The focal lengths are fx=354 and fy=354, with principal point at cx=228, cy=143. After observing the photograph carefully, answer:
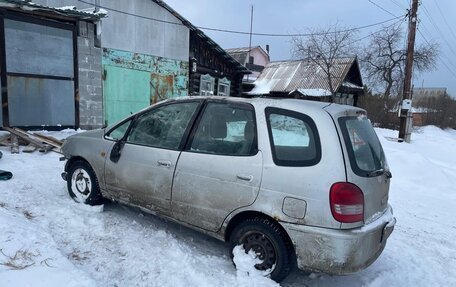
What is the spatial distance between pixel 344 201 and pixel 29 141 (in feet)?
23.7

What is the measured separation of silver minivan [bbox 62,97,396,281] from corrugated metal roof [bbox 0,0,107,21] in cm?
556

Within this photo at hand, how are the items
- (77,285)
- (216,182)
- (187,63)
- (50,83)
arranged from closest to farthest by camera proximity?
(77,285) → (216,182) → (50,83) → (187,63)

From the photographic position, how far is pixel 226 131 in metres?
3.59

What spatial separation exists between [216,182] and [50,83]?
7737 millimetres

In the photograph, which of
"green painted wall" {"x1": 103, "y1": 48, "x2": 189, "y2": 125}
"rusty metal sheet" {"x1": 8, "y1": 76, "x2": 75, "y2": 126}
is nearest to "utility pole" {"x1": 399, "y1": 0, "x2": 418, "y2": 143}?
"green painted wall" {"x1": 103, "y1": 48, "x2": 189, "y2": 125}

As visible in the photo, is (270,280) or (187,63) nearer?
(270,280)

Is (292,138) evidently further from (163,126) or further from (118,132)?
(118,132)

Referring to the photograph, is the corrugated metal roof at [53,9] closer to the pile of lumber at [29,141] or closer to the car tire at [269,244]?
the pile of lumber at [29,141]

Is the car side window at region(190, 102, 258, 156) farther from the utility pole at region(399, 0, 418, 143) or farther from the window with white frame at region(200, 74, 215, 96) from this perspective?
the utility pole at region(399, 0, 418, 143)

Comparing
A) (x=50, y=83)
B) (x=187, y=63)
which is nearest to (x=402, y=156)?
(x=187, y=63)

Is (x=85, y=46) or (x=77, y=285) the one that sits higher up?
(x=85, y=46)

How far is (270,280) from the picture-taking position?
309 cm

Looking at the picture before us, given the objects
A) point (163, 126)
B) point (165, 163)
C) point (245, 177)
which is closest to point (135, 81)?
point (163, 126)

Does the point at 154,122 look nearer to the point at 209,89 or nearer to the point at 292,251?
the point at 292,251
